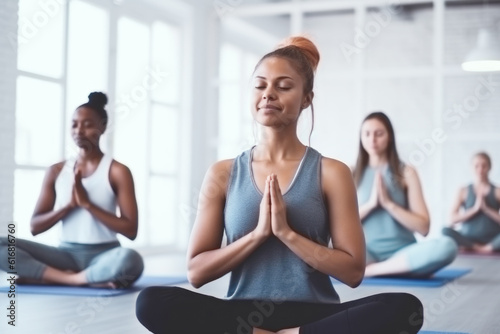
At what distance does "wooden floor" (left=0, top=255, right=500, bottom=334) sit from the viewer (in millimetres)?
2867

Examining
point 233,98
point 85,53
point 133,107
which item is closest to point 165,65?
point 133,107

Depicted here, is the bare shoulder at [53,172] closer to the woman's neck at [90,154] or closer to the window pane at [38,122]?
the woman's neck at [90,154]

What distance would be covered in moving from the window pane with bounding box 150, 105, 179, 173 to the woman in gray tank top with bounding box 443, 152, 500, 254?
2.78 metres

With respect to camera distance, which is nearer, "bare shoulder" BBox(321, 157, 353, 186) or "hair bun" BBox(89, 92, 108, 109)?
"bare shoulder" BBox(321, 157, 353, 186)

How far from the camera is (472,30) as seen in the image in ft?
25.7

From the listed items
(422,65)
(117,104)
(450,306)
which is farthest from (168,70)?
(450,306)

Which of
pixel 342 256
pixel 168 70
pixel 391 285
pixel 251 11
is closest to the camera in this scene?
pixel 342 256

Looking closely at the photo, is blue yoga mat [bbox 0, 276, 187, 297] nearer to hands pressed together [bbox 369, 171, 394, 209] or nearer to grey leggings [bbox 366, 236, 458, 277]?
hands pressed together [bbox 369, 171, 394, 209]

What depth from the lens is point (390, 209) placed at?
4438 millimetres

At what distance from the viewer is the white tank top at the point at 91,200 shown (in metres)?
3.96

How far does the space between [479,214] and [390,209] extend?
3279 millimetres

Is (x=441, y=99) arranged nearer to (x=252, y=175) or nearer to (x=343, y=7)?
(x=343, y=7)

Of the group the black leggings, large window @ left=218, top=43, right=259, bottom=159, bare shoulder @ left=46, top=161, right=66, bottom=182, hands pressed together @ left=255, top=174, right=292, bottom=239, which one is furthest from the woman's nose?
large window @ left=218, top=43, right=259, bottom=159

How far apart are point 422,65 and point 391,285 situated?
4090 millimetres
